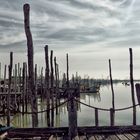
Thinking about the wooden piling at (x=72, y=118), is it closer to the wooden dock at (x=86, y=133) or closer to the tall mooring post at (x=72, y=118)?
the tall mooring post at (x=72, y=118)

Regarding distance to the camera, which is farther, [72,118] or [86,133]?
[86,133]

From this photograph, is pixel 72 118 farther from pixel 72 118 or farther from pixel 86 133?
pixel 86 133

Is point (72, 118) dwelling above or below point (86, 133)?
above

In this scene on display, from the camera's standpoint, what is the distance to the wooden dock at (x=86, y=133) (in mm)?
9445

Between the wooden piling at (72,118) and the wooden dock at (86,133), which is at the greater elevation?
the wooden piling at (72,118)

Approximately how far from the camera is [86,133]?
989 cm

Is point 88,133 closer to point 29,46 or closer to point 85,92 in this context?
point 29,46

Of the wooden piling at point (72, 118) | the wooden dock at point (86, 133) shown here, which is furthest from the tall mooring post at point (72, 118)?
the wooden dock at point (86, 133)

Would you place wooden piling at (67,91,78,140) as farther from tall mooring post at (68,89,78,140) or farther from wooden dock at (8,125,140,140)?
wooden dock at (8,125,140,140)

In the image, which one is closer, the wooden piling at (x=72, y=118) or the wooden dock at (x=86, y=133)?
the wooden dock at (x=86, y=133)

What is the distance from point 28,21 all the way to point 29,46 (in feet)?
3.30

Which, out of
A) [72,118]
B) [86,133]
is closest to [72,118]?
[72,118]

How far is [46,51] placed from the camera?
20078 mm

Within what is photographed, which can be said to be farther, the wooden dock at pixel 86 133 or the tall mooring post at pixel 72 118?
the tall mooring post at pixel 72 118
